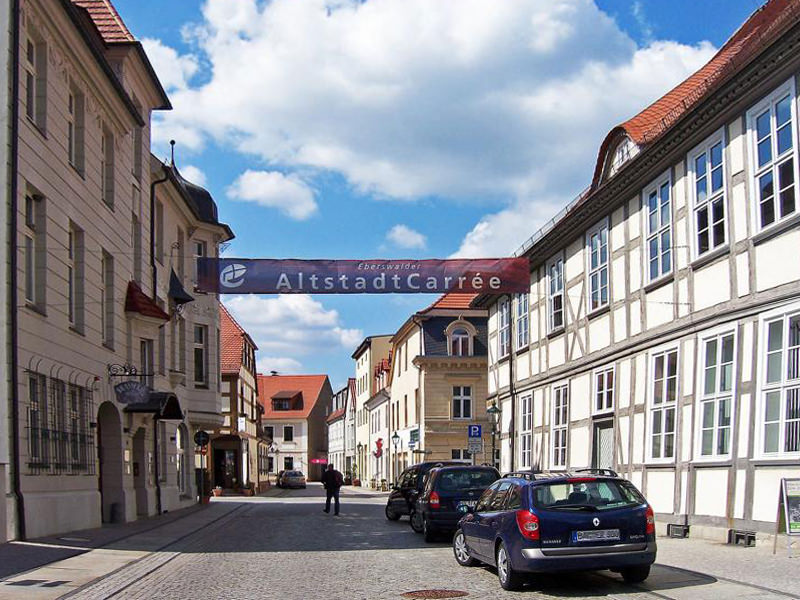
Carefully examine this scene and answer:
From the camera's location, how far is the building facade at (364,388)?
8081cm

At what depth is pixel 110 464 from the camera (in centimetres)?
2552

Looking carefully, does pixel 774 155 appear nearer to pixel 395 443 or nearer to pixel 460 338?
pixel 460 338

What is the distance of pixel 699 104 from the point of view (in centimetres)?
1770

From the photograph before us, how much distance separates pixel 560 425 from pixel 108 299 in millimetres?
12172

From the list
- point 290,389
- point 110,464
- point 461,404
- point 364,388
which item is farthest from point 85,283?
point 290,389

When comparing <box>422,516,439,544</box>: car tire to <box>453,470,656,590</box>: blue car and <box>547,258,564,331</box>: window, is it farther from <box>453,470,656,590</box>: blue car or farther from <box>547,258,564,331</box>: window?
<box>547,258,564,331</box>: window

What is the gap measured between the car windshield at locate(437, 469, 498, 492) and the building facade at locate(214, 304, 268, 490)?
35.5m

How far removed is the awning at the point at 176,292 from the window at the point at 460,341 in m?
21.6

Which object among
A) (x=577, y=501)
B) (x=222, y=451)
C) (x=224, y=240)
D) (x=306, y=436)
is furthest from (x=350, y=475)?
(x=577, y=501)

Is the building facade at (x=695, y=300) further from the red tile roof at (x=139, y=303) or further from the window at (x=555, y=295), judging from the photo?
the red tile roof at (x=139, y=303)

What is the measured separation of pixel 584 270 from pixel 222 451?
3868 centimetres

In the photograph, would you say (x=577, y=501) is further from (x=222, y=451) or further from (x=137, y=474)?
(x=222, y=451)

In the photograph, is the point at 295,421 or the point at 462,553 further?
the point at 295,421

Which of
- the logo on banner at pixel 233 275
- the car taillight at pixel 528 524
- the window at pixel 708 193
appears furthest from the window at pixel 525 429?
the car taillight at pixel 528 524
